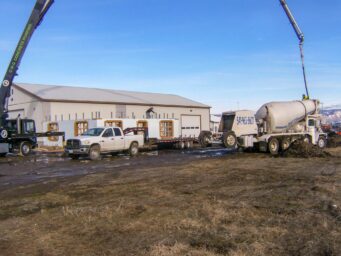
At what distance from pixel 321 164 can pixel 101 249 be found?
14785 mm

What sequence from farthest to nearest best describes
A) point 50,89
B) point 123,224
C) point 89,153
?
1. point 50,89
2. point 89,153
3. point 123,224

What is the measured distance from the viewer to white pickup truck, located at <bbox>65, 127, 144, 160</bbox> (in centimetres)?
2430

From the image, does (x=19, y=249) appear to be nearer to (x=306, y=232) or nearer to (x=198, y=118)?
(x=306, y=232)

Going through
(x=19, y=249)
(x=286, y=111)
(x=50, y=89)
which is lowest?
(x=19, y=249)

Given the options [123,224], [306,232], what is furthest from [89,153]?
[306,232]

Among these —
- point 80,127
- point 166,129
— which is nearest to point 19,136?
point 80,127

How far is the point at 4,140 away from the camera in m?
28.1

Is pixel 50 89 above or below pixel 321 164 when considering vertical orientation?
above

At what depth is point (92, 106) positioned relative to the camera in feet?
146

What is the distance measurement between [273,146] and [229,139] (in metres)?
3.29

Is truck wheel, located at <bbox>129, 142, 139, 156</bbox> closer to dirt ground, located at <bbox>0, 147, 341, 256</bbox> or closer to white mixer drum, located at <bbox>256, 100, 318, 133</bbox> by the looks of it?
white mixer drum, located at <bbox>256, 100, 318, 133</bbox>

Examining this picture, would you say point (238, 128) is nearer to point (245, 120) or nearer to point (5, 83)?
point (245, 120)

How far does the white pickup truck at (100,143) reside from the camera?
24.3 m

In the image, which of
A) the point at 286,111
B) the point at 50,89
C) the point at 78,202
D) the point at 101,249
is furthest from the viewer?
the point at 50,89
